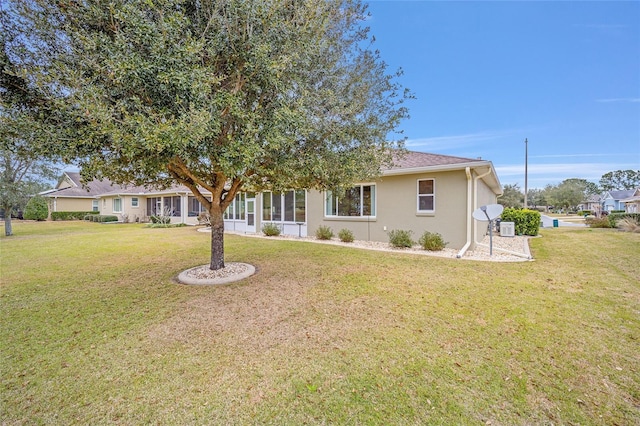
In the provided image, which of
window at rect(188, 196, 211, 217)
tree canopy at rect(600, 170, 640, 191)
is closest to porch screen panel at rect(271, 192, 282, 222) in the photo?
window at rect(188, 196, 211, 217)

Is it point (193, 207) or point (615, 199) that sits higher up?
point (615, 199)

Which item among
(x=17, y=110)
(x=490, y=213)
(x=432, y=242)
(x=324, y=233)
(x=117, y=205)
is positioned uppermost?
(x=17, y=110)

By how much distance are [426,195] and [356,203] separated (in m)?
3.03

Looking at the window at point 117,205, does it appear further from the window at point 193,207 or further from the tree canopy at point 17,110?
the tree canopy at point 17,110

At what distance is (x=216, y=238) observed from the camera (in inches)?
266

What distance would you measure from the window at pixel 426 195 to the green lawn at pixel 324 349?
13.9 ft

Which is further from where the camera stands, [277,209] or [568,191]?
[568,191]

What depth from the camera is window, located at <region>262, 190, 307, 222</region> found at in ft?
46.7

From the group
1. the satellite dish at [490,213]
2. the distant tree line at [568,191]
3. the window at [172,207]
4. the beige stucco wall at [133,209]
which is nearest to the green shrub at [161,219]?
the window at [172,207]

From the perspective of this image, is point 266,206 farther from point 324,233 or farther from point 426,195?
point 426,195

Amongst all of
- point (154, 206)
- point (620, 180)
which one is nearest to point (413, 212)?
point (154, 206)

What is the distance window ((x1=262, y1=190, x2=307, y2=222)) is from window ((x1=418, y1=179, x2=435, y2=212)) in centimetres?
533

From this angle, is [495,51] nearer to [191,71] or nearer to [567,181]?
[191,71]

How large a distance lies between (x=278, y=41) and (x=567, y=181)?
8623 centimetres
